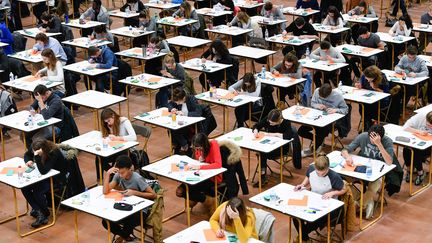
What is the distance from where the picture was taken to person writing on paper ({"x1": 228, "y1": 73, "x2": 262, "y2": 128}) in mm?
13969

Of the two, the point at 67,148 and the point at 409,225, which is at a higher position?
the point at 67,148

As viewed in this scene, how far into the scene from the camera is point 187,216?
11367 millimetres

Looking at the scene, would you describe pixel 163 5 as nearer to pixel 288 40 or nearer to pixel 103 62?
pixel 288 40

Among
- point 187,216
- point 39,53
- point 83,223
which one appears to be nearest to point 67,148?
point 83,223

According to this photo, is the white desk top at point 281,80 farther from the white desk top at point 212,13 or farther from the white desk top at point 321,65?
the white desk top at point 212,13

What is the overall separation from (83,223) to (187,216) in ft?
4.77

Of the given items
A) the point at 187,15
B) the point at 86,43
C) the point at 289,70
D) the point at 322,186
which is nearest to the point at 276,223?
the point at 322,186

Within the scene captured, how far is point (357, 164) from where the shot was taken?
36.9 ft

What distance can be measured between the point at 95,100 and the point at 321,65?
169 inches

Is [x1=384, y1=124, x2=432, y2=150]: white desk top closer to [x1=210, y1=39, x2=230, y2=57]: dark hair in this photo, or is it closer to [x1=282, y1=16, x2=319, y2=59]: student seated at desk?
[x1=210, y1=39, x2=230, y2=57]: dark hair

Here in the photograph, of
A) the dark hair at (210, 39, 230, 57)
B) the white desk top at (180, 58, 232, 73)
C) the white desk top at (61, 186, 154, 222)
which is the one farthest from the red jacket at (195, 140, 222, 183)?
the dark hair at (210, 39, 230, 57)

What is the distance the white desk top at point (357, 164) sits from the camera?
1088 centimetres

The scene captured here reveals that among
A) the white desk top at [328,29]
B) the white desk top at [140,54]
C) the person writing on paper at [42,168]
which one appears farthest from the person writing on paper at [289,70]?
the person writing on paper at [42,168]

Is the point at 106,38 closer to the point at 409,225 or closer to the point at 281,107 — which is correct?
the point at 281,107
